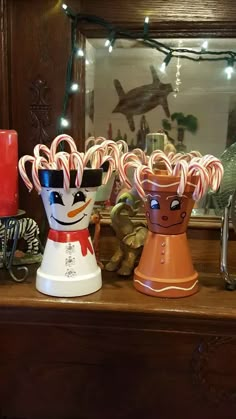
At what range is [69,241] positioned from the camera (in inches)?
28.3

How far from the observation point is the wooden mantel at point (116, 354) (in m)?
0.69

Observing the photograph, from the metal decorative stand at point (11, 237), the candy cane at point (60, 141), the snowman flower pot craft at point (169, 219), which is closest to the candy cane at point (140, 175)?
the snowman flower pot craft at point (169, 219)

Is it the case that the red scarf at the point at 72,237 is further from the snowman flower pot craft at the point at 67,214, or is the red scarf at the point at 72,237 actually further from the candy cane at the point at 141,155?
the candy cane at the point at 141,155

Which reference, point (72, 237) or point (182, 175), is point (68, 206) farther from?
point (182, 175)

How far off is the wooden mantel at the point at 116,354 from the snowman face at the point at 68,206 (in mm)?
122

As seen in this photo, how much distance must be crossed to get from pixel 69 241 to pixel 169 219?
6.7 inches

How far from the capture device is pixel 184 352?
0.72 metres

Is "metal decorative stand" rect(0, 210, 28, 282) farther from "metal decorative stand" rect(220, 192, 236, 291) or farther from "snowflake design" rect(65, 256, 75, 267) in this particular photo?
"metal decorative stand" rect(220, 192, 236, 291)

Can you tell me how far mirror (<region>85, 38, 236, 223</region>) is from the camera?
841mm

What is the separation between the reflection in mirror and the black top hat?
20 centimetres

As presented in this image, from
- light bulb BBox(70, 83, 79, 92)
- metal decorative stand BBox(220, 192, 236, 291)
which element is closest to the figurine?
metal decorative stand BBox(220, 192, 236, 291)

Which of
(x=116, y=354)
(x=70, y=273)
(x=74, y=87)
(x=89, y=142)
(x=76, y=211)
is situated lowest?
(x=116, y=354)

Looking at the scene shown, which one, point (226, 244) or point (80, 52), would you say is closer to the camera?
point (226, 244)

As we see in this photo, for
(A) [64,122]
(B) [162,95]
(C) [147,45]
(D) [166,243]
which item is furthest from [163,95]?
(D) [166,243]
